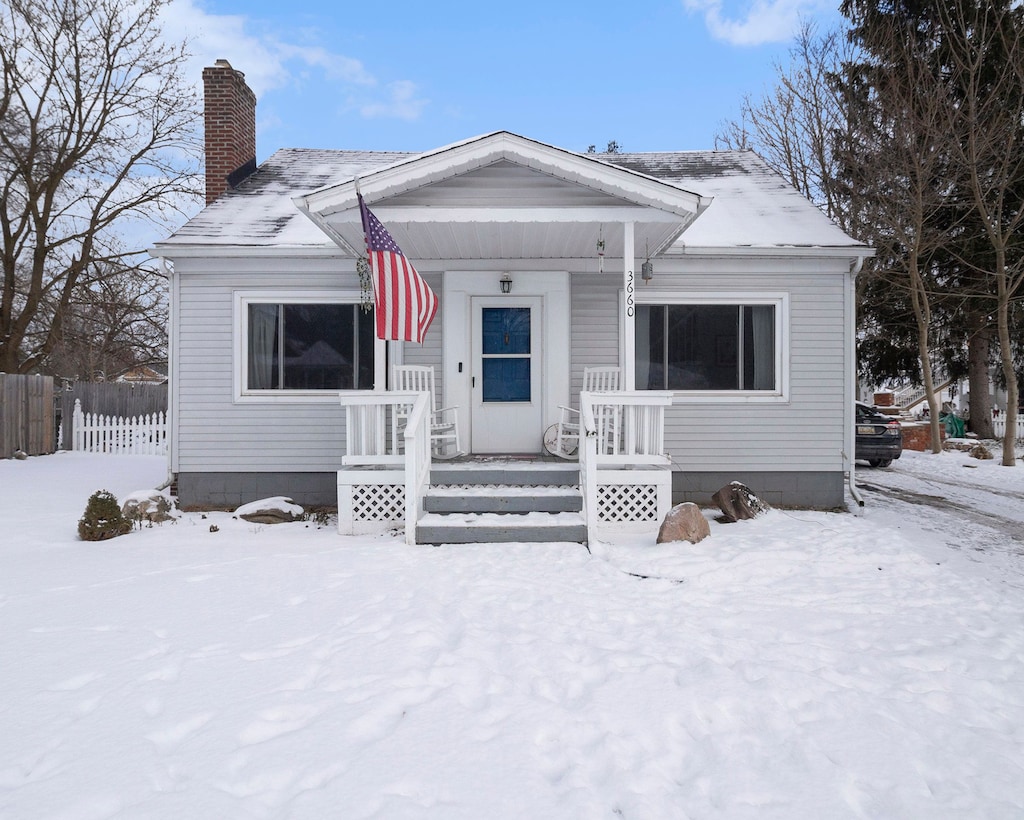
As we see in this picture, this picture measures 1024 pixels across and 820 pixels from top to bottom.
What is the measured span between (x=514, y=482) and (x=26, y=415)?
477 inches

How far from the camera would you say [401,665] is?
311cm

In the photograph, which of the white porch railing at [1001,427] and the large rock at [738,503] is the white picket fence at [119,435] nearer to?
the large rock at [738,503]

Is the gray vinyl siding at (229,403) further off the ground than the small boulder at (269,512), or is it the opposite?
the gray vinyl siding at (229,403)

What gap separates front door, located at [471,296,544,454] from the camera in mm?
7551

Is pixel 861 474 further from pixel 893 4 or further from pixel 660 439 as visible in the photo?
pixel 893 4

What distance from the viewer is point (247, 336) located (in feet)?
25.0

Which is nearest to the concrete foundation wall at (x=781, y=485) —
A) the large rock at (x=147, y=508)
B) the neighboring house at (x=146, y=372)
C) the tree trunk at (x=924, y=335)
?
the large rock at (x=147, y=508)

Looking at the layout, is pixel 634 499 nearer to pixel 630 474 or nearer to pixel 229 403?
pixel 630 474

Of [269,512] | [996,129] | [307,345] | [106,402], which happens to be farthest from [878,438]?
[106,402]

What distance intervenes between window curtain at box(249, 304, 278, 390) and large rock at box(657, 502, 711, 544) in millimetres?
4868

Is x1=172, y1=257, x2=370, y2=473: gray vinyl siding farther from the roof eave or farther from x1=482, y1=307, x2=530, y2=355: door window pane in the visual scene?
the roof eave

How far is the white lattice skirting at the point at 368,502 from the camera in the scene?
6.13 m

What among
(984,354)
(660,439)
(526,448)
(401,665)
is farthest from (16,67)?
(984,354)

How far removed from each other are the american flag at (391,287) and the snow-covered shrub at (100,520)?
304 cm
